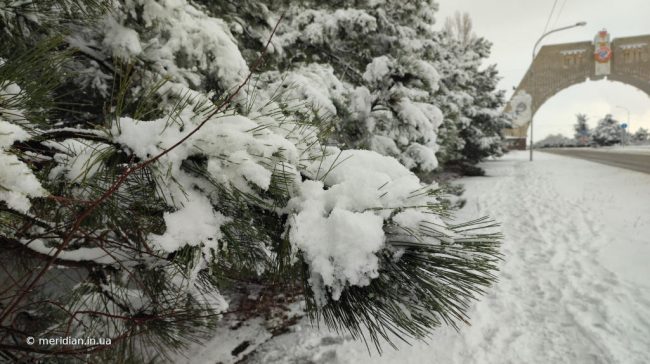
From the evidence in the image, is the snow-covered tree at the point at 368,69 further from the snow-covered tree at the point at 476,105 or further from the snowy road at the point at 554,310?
the snow-covered tree at the point at 476,105

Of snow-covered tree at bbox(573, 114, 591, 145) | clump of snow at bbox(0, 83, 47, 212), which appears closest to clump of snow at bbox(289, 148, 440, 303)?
clump of snow at bbox(0, 83, 47, 212)

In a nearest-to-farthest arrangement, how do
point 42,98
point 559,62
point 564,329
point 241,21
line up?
point 42,98
point 564,329
point 241,21
point 559,62

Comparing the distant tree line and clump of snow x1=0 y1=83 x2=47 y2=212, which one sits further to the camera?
the distant tree line

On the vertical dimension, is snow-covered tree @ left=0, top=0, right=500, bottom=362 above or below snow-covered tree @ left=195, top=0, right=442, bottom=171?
below

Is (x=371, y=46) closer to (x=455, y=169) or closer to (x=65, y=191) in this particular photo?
(x=65, y=191)

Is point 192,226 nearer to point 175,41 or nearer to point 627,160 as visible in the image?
point 175,41

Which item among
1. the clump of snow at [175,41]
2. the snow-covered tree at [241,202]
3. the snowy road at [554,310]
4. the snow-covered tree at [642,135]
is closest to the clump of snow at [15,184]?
the snow-covered tree at [241,202]

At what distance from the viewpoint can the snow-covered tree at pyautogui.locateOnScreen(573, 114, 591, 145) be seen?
2266 inches

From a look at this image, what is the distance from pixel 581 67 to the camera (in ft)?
142

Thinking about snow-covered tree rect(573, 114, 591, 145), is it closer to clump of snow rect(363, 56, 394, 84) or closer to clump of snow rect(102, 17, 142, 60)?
clump of snow rect(363, 56, 394, 84)

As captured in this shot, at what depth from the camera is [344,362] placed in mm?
3186

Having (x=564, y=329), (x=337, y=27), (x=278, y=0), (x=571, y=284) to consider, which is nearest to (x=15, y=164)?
(x=564, y=329)

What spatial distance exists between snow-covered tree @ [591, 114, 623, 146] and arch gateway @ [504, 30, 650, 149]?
35.6ft

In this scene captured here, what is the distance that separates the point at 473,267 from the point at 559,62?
55762mm
